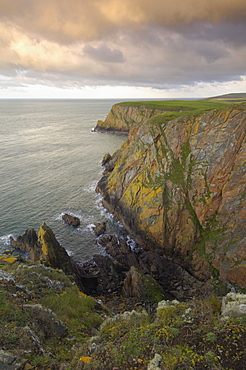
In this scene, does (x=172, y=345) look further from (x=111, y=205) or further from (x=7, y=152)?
(x=7, y=152)

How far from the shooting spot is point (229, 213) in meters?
27.2

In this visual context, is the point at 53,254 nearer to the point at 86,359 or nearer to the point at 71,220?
the point at 71,220

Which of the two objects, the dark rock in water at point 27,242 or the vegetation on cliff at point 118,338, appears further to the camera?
the dark rock in water at point 27,242

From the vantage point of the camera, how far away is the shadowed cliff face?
2619cm

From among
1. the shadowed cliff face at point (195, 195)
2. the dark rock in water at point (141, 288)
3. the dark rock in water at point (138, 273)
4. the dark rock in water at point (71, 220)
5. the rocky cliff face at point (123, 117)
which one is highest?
the rocky cliff face at point (123, 117)

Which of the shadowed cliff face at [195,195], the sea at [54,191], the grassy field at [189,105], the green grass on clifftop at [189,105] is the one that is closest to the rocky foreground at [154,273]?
the shadowed cliff face at [195,195]

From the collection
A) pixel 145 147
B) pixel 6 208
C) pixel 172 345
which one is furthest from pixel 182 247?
pixel 6 208

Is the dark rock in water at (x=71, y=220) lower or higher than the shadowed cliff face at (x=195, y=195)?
lower

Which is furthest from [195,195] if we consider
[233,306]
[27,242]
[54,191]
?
[54,191]

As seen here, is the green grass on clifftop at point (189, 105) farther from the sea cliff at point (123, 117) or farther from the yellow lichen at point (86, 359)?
the yellow lichen at point (86, 359)

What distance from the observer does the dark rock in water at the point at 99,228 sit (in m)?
34.3

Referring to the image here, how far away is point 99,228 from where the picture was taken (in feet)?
114

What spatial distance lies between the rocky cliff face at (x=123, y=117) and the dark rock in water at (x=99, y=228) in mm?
69916

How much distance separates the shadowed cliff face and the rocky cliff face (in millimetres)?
63217
